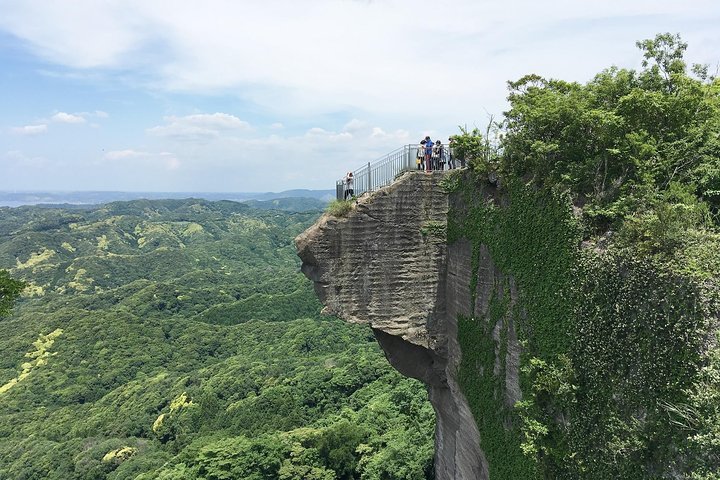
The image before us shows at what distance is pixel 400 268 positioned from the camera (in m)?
12.7

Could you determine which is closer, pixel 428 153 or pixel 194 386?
pixel 428 153

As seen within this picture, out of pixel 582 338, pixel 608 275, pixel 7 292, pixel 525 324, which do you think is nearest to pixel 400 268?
pixel 525 324

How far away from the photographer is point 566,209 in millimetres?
8141

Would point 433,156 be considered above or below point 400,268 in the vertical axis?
above

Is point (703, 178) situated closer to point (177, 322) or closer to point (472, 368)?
point (472, 368)

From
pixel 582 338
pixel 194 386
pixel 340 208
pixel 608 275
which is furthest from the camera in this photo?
pixel 194 386

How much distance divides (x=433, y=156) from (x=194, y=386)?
5645cm

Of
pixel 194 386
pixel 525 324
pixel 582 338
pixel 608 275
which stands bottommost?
pixel 194 386

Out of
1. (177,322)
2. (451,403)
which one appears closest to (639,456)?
(451,403)

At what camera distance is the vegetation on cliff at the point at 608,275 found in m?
5.79

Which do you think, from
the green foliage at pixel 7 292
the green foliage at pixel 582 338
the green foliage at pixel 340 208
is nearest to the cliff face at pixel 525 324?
the green foliage at pixel 582 338

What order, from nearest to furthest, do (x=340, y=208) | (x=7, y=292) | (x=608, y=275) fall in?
(x=608, y=275) < (x=340, y=208) < (x=7, y=292)

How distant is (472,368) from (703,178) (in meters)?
6.51

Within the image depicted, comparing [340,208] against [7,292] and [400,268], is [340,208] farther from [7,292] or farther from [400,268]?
[7,292]
